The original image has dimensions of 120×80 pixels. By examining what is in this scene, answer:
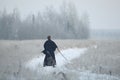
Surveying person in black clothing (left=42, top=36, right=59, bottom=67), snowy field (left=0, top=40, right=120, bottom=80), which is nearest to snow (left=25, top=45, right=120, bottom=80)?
snowy field (left=0, top=40, right=120, bottom=80)

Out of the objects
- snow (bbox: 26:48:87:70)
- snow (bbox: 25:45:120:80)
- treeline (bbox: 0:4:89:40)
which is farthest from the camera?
treeline (bbox: 0:4:89:40)

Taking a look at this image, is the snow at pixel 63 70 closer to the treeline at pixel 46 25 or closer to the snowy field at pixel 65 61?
the snowy field at pixel 65 61

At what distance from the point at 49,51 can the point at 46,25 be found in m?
0.62

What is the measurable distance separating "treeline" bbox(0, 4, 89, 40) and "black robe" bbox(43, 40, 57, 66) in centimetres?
19

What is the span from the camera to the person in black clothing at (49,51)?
5.86 m

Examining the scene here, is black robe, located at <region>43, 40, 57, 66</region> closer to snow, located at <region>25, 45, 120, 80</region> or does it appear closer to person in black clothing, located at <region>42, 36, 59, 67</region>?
person in black clothing, located at <region>42, 36, 59, 67</region>

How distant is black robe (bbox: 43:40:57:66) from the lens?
19.2 feet

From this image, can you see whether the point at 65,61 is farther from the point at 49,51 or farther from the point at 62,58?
the point at 49,51

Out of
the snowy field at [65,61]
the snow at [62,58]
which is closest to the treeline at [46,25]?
the snowy field at [65,61]

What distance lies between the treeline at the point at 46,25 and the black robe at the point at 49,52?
191 mm

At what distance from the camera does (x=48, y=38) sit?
19.2ft

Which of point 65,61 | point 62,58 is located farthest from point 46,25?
point 65,61

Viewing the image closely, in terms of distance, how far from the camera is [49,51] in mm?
5898

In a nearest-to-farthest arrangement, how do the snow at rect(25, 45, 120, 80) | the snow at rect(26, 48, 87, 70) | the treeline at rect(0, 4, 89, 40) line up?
the snow at rect(25, 45, 120, 80)
the snow at rect(26, 48, 87, 70)
the treeline at rect(0, 4, 89, 40)
